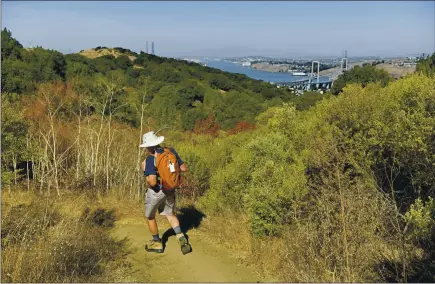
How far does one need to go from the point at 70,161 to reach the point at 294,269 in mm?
7574

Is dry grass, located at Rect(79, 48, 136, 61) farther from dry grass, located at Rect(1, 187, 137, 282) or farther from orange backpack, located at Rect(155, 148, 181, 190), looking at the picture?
orange backpack, located at Rect(155, 148, 181, 190)

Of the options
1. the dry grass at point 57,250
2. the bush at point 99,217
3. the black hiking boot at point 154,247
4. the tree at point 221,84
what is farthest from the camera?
the tree at point 221,84

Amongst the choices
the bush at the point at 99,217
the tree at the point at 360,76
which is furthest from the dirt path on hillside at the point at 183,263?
the tree at the point at 360,76

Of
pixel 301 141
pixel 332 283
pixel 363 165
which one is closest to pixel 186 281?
pixel 332 283

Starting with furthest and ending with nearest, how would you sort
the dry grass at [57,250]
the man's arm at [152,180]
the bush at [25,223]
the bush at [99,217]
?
the bush at [99,217]
the man's arm at [152,180]
the bush at [25,223]
the dry grass at [57,250]

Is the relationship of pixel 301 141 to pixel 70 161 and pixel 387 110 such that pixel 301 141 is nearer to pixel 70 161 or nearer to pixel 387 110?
pixel 387 110

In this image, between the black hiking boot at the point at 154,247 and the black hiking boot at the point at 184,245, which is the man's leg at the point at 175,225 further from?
the black hiking boot at the point at 154,247

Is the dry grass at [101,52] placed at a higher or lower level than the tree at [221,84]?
higher

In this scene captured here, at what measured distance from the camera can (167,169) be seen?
476cm

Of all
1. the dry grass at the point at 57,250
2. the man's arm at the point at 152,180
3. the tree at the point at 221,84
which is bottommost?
the tree at the point at 221,84

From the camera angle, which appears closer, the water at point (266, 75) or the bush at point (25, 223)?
the bush at point (25, 223)

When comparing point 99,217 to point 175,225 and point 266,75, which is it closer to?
point 175,225

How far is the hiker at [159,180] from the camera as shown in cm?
475

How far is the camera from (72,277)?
401 cm
